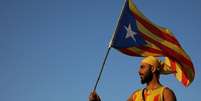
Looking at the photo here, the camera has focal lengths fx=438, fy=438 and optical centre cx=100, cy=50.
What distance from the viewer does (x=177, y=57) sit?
9.89 metres

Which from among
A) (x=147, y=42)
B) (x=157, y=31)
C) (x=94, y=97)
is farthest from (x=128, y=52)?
(x=94, y=97)

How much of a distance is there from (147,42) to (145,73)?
2.25m

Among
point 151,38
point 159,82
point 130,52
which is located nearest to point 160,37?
point 151,38

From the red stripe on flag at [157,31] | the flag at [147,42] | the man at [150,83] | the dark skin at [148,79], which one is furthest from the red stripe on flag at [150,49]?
the dark skin at [148,79]

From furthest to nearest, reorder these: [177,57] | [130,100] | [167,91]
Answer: [177,57]
[130,100]
[167,91]

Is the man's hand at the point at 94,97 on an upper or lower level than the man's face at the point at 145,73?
lower

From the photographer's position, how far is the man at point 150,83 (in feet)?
26.6

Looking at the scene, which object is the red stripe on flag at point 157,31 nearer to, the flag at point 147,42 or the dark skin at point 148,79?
the flag at point 147,42

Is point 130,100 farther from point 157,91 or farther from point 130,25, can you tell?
point 130,25

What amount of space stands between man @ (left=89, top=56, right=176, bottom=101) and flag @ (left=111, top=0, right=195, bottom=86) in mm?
1212

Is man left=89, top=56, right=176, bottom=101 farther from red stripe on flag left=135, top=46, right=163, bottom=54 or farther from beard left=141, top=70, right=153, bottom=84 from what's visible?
red stripe on flag left=135, top=46, right=163, bottom=54

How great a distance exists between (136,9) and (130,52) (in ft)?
4.68

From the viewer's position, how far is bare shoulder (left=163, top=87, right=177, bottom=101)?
308 inches

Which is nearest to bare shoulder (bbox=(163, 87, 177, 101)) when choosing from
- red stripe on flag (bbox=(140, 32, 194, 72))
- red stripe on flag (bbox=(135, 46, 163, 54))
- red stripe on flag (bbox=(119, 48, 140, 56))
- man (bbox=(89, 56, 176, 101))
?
man (bbox=(89, 56, 176, 101))
